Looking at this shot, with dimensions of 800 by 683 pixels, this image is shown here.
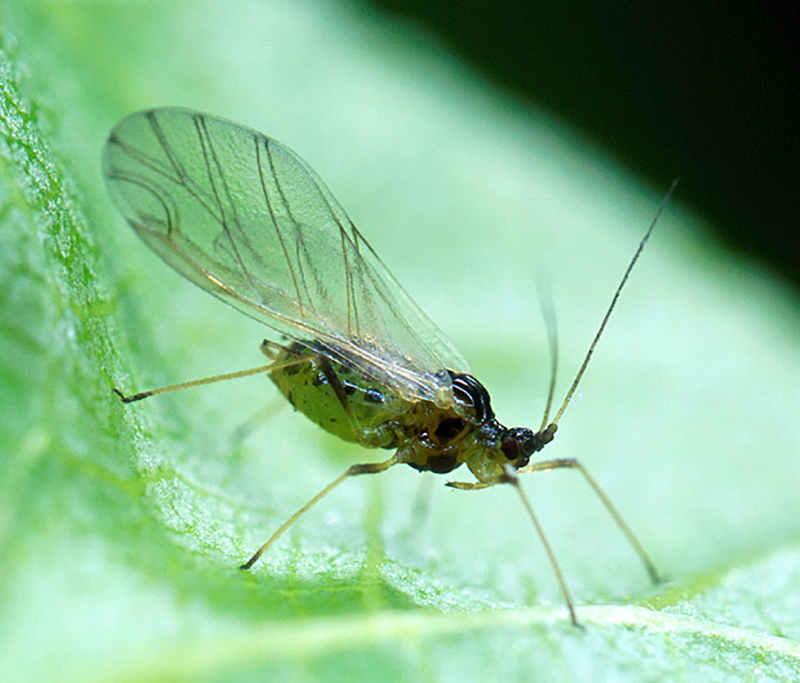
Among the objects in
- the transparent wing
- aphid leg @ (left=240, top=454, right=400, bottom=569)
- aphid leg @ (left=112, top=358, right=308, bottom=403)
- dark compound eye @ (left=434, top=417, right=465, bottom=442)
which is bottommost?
aphid leg @ (left=240, top=454, right=400, bottom=569)

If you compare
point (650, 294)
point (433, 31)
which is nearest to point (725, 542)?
point (650, 294)

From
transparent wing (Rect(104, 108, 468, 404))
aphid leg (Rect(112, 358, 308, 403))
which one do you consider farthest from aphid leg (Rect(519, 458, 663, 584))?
aphid leg (Rect(112, 358, 308, 403))

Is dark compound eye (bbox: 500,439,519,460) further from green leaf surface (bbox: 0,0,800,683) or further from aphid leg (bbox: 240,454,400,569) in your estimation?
aphid leg (bbox: 240,454,400,569)

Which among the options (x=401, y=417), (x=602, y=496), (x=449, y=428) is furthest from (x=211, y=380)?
(x=602, y=496)

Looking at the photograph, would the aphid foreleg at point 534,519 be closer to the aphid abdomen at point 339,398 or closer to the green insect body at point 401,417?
the green insect body at point 401,417

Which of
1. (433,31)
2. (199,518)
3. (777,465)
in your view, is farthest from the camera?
(433,31)

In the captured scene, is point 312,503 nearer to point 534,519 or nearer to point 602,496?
point 534,519

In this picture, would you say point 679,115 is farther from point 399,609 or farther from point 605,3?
point 399,609
